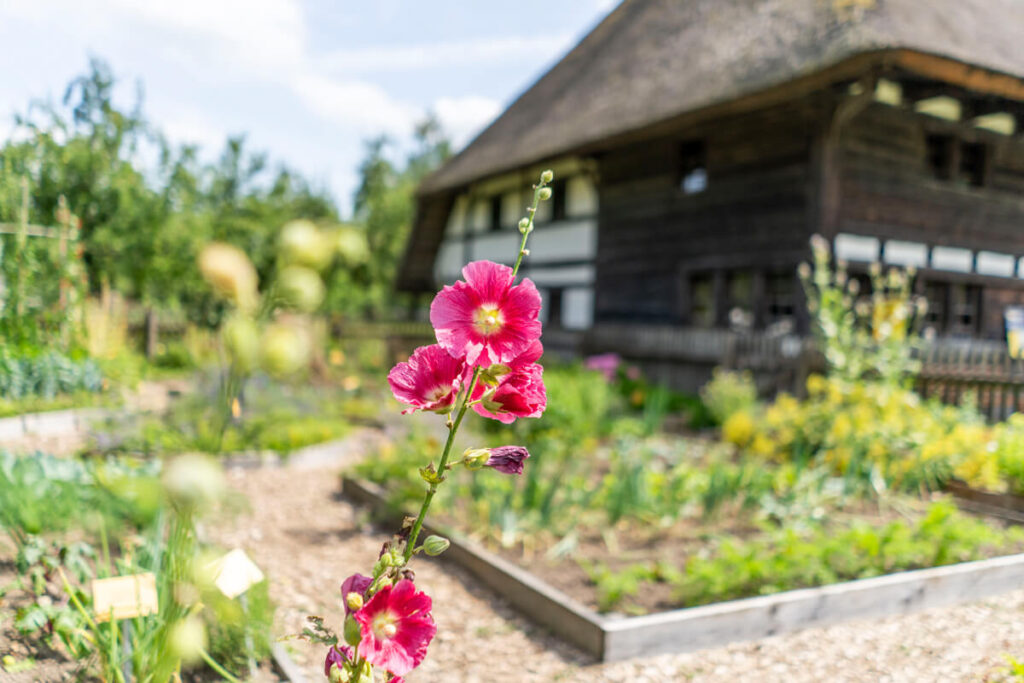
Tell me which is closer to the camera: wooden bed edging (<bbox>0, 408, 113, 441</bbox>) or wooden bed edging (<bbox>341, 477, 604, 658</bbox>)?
wooden bed edging (<bbox>341, 477, 604, 658</bbox>)

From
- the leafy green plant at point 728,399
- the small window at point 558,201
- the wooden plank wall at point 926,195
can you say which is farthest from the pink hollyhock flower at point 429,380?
the small window at point 558,201

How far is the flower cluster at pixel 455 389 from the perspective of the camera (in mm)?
1162

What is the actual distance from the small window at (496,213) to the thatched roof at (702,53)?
97 cm

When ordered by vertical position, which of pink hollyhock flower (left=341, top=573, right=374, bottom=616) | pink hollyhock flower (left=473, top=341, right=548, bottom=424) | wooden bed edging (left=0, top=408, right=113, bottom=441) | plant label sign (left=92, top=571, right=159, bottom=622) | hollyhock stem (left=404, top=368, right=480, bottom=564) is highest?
pink hollyhock flower (left=473, top=341, right=548, bottom=424)

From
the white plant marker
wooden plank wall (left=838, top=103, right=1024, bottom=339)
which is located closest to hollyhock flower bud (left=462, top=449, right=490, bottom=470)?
the white plant marker

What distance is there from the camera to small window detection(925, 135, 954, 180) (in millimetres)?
9898

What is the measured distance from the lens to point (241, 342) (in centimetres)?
67

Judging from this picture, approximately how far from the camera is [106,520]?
3.12 metres

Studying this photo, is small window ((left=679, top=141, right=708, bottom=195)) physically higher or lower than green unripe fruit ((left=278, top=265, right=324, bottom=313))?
higher

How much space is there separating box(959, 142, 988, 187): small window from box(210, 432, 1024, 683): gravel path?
9145mm

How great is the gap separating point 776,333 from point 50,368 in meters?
7.63

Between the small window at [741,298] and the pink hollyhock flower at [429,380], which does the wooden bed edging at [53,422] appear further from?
the small window at [741,298]

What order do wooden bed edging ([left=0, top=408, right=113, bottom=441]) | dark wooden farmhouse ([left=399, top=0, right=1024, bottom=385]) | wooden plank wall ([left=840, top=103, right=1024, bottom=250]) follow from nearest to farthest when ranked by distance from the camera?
wooden bed edging ([left=0, top=408, right=113, bottom=441]), dark wooden farmhouse ([left=399, top=0, right=1024, bottom=385]), wooden plank wall ([left=840, top=103, right=1024, bottom=250])

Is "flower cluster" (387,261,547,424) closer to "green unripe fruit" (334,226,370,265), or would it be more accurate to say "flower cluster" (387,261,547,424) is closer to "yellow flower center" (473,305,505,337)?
"yellow flower center" (473,305,505,337)
